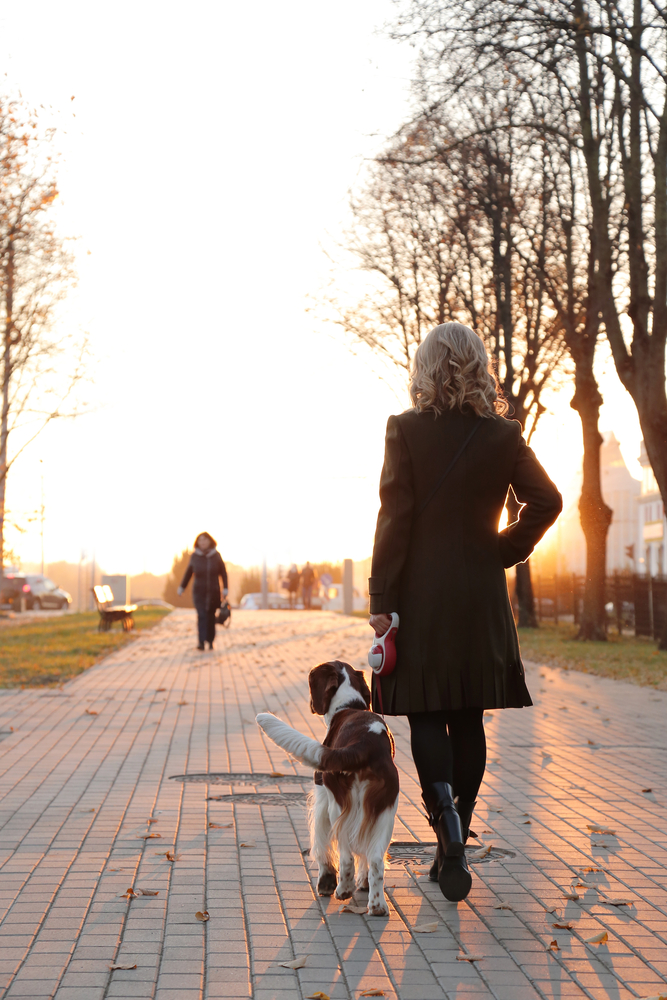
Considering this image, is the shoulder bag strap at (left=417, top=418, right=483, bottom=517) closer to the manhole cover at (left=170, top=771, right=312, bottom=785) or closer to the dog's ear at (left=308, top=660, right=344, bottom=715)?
the dog's ear at (left=308, top=660, right=344, bottom=715)

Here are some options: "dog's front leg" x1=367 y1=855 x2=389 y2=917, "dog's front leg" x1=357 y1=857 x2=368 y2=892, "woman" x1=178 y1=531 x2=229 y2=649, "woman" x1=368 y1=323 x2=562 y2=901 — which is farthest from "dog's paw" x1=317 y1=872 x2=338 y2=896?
"woman" x1=178 y1=531 x2=229 y2=649

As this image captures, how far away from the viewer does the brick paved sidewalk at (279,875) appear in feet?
12.1

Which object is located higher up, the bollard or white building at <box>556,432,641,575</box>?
white building at <box>556,432,641,575</box>

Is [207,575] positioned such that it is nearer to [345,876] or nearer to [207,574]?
[207,574]

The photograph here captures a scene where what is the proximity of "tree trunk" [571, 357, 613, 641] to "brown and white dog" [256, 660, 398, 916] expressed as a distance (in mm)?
16961

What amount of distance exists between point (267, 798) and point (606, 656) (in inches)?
509

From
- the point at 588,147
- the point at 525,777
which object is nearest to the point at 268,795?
the point at 525,777

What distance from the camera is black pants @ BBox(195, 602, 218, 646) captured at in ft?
66.9

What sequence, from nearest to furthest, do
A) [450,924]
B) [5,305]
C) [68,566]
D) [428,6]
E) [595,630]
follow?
[450,924], [428,6], [595,630], [5,305], [68,566]

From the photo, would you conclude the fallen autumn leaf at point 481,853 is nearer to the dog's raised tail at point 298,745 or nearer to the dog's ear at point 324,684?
the dog's ear at point 324,684

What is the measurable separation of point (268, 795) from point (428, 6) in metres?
10.8

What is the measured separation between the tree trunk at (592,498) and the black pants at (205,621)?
22.0 ft

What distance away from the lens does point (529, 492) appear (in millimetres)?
4664

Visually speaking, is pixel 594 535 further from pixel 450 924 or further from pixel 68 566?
pixel 68 566
